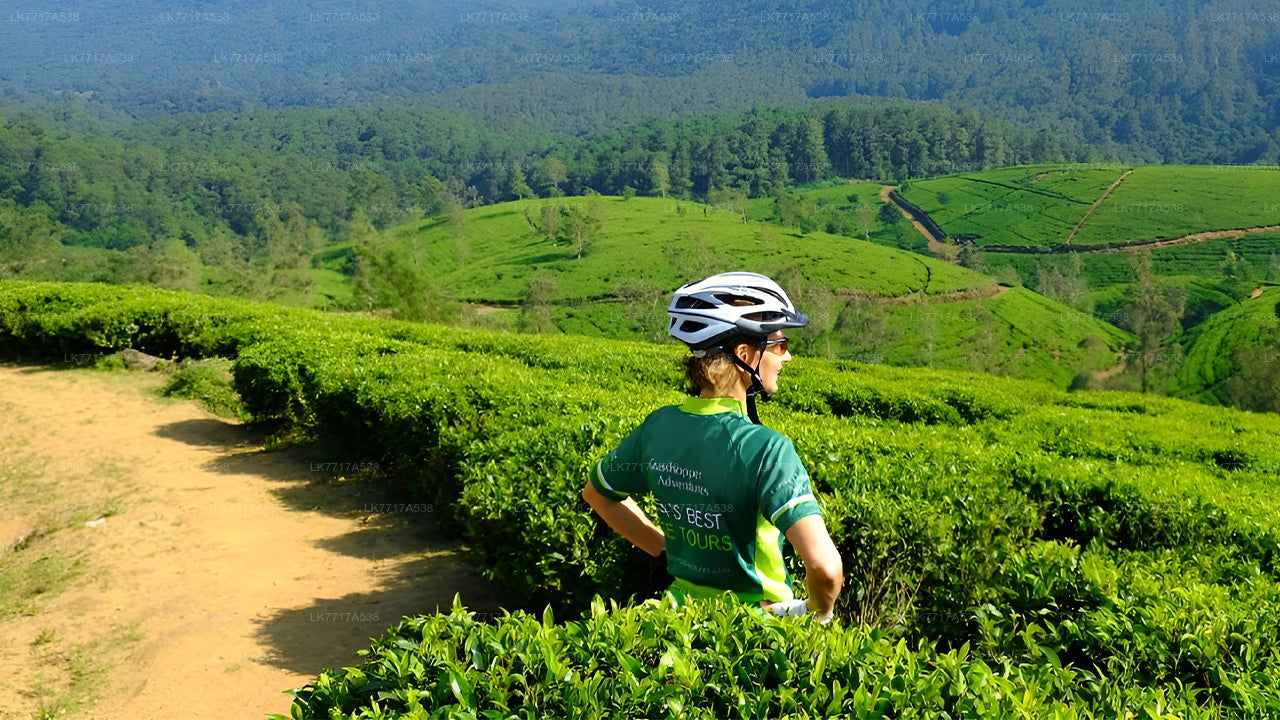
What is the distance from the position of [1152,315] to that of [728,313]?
10245cm

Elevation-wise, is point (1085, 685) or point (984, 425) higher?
point (1085, 685)

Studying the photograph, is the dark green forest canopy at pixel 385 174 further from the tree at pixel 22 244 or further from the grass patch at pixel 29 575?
the grass patch at pixel 29 575

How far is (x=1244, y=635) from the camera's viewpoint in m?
3.65

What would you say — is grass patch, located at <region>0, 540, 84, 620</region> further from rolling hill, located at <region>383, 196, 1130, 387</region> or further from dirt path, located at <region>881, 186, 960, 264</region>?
dirt path, located at <region>881, 186, 960, 264</region>

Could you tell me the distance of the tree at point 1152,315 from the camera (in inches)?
3332

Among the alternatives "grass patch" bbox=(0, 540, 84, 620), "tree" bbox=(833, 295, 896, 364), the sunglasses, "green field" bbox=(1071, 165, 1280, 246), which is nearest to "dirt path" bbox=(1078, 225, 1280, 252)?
"green field" bbox=(1071, 165, 1280, 246)

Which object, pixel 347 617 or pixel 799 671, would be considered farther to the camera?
pixel 347 617

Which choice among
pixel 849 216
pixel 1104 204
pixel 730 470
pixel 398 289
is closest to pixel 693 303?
pixel 730 470

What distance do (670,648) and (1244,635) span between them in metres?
2.78

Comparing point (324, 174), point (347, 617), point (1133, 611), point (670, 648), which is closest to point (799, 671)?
point (670, 648)

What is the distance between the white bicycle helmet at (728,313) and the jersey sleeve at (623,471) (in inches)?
16.8

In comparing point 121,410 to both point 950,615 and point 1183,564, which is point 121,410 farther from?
point 1183,564

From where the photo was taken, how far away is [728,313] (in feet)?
10.3

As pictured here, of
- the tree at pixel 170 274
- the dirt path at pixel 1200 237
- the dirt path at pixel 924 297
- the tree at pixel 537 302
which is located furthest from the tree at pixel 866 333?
the tree at pixel 170 274
